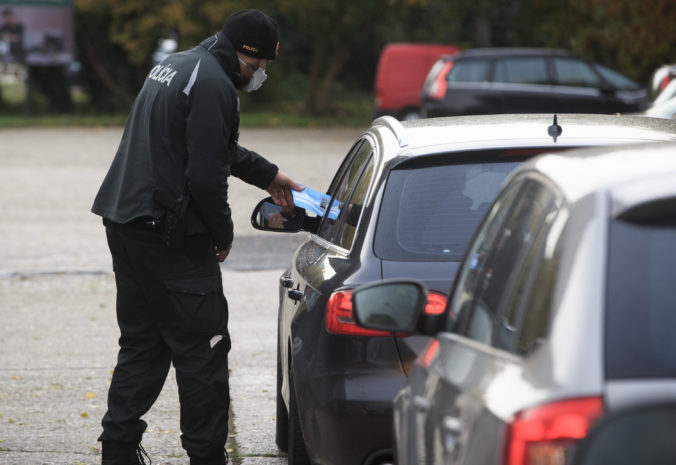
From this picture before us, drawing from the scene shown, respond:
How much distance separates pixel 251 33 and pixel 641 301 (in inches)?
124

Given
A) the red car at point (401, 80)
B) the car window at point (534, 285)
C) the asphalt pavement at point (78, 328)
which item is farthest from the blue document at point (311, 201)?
the red car at point (401, 80)

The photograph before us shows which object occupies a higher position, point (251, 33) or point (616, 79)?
point (251, 33)

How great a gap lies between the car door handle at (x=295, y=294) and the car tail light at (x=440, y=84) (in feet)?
56.4

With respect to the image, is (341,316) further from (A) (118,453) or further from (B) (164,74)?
(A) (118,453)

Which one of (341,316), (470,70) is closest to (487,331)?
(341,316)

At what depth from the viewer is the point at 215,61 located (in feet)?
15.9

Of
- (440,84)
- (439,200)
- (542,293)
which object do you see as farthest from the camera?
(440,84)

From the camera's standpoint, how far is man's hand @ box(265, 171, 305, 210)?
543 cm

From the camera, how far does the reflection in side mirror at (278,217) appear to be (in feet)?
18.1

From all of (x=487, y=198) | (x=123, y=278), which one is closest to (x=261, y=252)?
(x=123, y=278)

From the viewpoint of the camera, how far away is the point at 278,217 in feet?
18.1

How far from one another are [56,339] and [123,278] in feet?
12.0

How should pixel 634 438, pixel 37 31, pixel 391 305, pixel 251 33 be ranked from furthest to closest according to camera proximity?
pixel 37 31, pixel 251 33, pixel 391 305, pixel 634 438

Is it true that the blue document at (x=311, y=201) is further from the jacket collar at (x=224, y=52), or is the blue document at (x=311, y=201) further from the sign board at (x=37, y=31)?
the sign board at (x=37, y=31)
